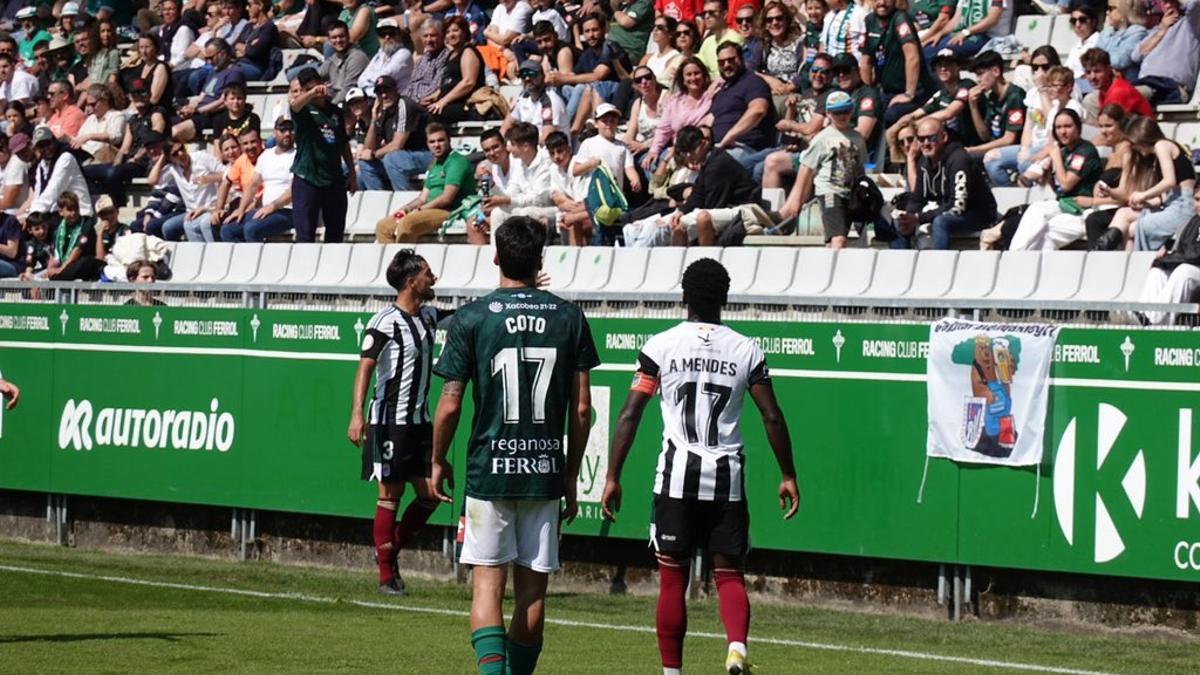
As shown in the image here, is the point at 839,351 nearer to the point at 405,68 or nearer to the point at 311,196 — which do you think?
the point at 311,196

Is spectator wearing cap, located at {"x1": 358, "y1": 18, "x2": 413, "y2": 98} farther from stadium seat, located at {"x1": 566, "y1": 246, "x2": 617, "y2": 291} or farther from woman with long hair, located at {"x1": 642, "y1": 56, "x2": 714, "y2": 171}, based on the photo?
stadium seat, located at {"x1": 566, "y1": 246, "x2": 617, "y2": 291}

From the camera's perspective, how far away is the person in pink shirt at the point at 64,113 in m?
25.4

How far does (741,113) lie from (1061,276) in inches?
178

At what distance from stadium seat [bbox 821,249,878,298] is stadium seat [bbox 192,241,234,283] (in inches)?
268

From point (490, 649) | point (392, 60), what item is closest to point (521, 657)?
point (490, 649)

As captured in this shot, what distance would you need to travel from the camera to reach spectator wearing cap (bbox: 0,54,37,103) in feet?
88.5

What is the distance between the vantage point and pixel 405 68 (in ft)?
72.8

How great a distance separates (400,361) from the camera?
13.6 metres

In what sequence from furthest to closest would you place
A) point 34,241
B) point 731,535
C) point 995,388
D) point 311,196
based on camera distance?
point 34,241, point 311,196, point 995,388, point 731,535

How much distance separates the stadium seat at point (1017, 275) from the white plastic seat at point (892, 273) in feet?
2.26

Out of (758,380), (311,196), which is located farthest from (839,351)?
(311,196)

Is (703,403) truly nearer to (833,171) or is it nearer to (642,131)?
(833,171)

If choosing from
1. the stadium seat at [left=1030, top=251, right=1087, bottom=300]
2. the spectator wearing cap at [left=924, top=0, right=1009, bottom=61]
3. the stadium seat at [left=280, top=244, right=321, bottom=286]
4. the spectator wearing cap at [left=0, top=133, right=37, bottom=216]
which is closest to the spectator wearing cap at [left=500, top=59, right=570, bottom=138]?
the stadium seat at [left=280, top=244, right=321, bottom=286]

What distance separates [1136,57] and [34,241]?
10.9 meters
